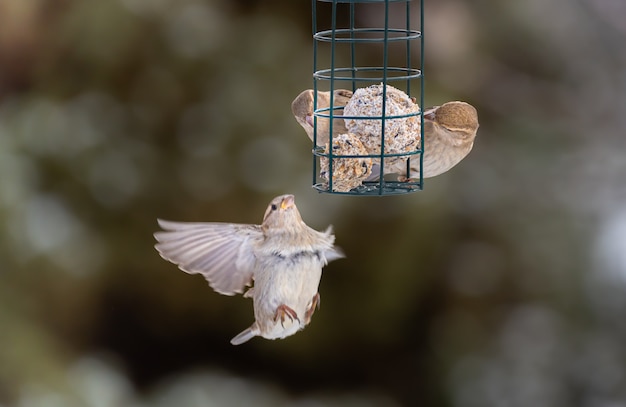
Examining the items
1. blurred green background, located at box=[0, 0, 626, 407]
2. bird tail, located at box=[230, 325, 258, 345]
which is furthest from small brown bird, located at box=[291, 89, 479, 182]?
blurred green background, located at box=[0, 0, 626, 407]

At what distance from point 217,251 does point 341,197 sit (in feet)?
4.95

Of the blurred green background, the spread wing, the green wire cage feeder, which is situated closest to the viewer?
the green wire cage feeder

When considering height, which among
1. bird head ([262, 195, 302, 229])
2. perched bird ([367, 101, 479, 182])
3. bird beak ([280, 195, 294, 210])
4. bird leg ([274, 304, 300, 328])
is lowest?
bird leg ([274, 304, 300, 328])

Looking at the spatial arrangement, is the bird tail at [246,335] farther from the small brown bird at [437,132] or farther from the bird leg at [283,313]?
the small brown bird at [437,132]

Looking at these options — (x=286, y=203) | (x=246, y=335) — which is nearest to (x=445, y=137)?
(x=286, y=203)

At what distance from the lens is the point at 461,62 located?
13.7ft

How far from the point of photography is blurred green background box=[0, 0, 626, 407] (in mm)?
4164

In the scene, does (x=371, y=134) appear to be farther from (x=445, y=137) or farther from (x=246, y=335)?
(x=246, y=335)

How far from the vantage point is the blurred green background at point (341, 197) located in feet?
13.7

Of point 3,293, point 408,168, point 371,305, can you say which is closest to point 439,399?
point 371,305

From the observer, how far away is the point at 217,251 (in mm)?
2707

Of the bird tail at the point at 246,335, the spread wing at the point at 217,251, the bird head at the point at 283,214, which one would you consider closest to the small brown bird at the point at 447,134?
A: the bird head at the point at 283,214

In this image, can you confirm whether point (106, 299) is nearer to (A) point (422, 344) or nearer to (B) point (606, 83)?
(A) point (422, 344)

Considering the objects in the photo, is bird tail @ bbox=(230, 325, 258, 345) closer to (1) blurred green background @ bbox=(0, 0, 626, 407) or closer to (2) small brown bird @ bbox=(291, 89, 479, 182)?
(2) small brown bird @ bbox=(291, 89, 479, 182)
